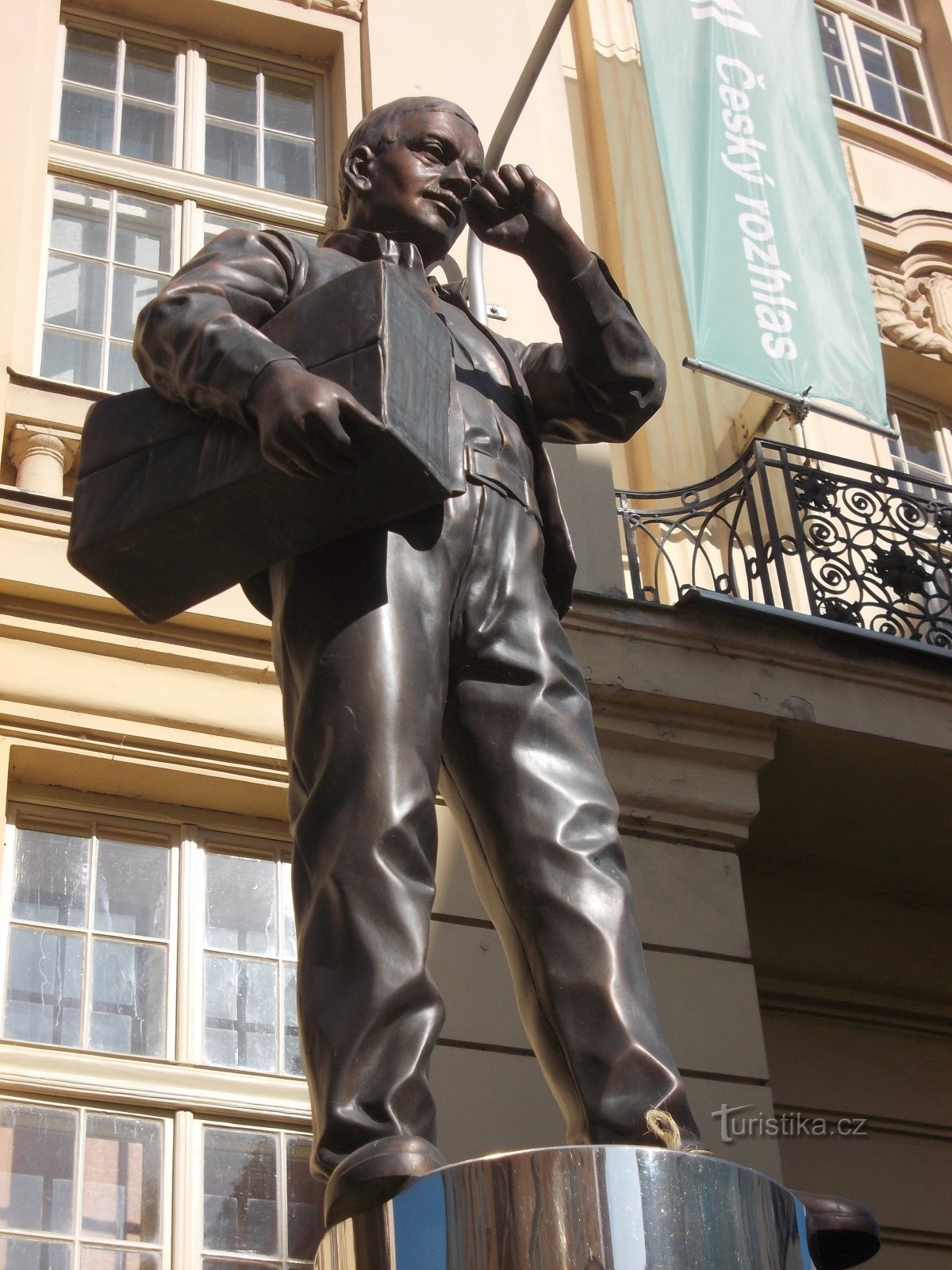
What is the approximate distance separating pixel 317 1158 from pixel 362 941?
0.34 meters

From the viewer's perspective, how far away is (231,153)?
927cm

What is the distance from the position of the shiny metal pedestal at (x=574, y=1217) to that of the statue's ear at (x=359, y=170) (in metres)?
2.10

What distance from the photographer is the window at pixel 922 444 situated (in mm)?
10930

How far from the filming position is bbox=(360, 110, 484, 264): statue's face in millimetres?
3883

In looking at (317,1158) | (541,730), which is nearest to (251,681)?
(541,730)

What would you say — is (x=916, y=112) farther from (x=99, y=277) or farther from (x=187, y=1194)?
(x=187, y=1194)

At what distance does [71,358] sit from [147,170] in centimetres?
140

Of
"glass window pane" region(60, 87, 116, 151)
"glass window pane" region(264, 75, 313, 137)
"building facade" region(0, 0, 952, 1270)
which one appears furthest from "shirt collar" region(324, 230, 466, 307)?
"glass window pane" region(264, 75, 313, 137)

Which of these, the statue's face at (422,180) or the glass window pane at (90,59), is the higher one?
the glass window pane at (90,59)

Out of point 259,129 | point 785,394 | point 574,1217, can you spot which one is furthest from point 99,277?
point 574,1217

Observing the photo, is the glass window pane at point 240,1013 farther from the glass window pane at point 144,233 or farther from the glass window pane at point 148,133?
the glass window pane at point 148,133

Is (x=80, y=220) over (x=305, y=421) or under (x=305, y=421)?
over

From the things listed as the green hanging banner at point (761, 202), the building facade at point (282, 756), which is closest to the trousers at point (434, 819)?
the building facade at point (282, 756)

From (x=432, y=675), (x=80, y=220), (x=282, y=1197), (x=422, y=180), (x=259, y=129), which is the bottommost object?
(x=282, y=1197)
